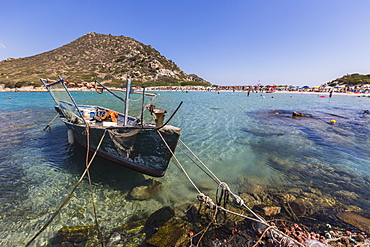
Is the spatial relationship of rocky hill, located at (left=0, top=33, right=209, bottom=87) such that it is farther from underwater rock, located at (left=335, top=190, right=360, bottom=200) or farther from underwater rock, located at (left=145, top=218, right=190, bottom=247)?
underwater rock, located at (left=335, top=190, right=360, bottom=200)

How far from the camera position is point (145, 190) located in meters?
6.24

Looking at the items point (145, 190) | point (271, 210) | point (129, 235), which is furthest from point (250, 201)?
point (129, 235)

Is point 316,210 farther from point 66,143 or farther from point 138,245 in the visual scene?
point 66,143

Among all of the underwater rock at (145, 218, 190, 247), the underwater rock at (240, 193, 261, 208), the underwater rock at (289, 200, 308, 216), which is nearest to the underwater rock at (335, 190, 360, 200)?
the underwater rock at (289, 200, 308, 216)

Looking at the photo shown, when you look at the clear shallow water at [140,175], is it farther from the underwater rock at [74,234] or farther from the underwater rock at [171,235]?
the underwater rock at [171,235]

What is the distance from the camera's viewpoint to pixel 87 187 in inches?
258

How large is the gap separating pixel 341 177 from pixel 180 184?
762cm

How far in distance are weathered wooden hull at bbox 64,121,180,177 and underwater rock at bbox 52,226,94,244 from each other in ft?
8.58

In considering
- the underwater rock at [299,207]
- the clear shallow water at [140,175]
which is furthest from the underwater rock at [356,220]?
the underwater rock at [299,207]

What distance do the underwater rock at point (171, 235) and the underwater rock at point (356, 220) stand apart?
16.3ft

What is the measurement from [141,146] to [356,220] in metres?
7.51

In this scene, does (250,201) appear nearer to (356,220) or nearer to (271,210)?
(271,210)

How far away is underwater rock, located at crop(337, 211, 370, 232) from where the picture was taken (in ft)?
15.1

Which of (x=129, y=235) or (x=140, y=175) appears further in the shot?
(x=140, y=175)
